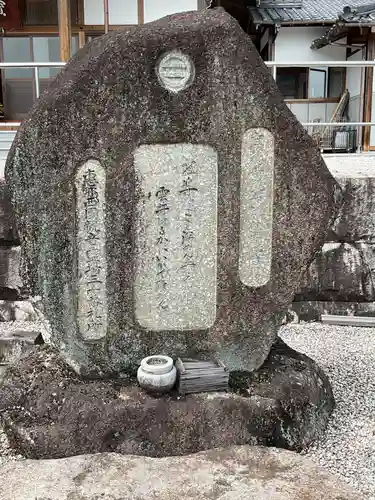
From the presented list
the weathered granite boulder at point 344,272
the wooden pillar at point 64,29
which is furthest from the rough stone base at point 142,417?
the wooden pillar at point 64,29

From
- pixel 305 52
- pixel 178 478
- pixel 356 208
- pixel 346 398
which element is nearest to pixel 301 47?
pixel 305 52

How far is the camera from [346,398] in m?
3.22

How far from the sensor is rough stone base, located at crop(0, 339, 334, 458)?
2.51m

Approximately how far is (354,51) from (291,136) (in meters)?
10.4

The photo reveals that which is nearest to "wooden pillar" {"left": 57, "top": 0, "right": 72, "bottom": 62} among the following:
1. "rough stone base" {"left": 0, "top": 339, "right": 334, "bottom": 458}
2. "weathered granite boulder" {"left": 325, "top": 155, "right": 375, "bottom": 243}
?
"weathered granite boulder" {"left": 325, "top": 155, "right": 375, "bottom": 243}

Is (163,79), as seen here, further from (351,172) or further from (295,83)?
(295,83)

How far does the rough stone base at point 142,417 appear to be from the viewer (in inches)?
98.9

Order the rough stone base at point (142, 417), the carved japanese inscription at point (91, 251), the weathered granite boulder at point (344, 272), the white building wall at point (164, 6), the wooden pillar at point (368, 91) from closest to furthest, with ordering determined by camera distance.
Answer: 1. the rough stone base at point (142, 417)
2. the carved japanese inscription at point (91, 251)
3. the weathered granite boulder at point (344, 272)
4. the white building wall at point (164, 6)
5. the wooden pillar at point (368, 91)

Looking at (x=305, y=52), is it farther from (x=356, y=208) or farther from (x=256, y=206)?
(x=256, y=206)

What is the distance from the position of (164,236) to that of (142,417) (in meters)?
0.96

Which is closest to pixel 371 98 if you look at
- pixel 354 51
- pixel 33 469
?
pixel 354 51

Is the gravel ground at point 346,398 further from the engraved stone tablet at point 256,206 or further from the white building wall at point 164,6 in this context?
the white building wall at point 164,6

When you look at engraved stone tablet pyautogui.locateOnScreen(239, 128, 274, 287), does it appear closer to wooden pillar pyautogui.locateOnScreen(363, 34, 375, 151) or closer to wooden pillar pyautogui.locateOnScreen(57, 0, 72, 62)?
wooden pillar pyautogui.locateOnScreen(57, 0, 72, 62)

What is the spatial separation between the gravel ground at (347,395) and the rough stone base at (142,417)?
0.16 metres
